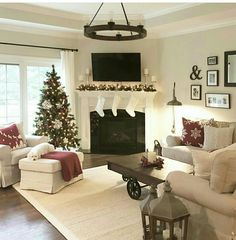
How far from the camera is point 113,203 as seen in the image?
3.94 meters

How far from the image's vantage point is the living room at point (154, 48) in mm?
5473

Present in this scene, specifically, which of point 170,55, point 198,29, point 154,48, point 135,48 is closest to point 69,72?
point 135,48

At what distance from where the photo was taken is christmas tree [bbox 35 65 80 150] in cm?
602

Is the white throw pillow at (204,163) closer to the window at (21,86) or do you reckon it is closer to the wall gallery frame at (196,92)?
the wall gallery frame at (196,92)

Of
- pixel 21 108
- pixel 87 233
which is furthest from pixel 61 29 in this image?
pixel 87 233

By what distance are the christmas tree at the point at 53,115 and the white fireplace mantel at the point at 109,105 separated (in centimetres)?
101

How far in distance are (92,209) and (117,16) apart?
4.28m

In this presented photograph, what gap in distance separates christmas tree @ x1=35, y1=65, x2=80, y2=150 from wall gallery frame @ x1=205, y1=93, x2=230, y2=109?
3.02m

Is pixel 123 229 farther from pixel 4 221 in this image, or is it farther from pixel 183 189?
pixel 4 221

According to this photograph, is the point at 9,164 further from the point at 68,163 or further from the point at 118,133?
the point at 118,133

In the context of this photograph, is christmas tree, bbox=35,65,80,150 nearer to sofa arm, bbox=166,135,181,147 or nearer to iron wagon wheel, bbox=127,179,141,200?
sofa arm, bbox=166,135,181,147

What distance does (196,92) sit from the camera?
6.21 metres

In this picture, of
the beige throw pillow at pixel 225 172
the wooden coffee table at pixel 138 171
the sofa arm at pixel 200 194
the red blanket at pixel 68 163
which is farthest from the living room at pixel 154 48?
the beige throw pillow at pixel 225 172

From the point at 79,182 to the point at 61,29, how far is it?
348 cm
